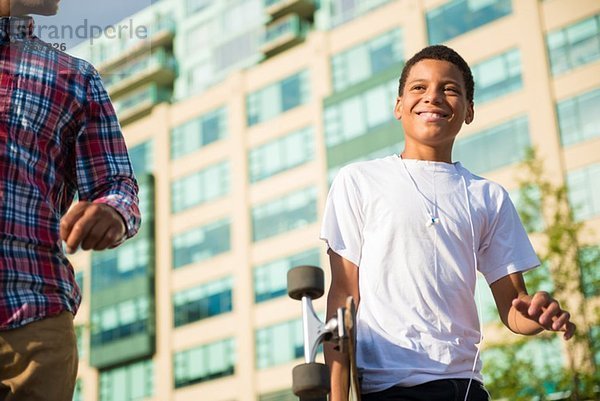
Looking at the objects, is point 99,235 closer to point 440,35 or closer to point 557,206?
point 557,206

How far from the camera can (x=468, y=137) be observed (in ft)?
116

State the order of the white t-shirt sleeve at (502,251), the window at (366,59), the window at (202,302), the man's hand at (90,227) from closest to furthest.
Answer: the man's hand at (90,227) → the white t-shirt sleeve at (502,251) → the window at (366,59) → the window at (202,302)

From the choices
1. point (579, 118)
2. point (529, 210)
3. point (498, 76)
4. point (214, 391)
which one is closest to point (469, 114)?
point (529, 210)

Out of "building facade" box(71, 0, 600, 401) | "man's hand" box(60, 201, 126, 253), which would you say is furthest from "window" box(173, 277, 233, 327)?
"man's hand" box(60, 201, 126, 253)

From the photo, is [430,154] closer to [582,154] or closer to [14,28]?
[14,28]

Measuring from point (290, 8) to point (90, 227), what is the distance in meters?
44.7

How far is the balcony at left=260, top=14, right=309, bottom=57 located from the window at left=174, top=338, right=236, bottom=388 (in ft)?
41.3

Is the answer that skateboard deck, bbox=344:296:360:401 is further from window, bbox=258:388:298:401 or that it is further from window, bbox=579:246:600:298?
window, bbox=258:388:298:401

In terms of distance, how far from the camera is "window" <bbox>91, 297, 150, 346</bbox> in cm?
4409

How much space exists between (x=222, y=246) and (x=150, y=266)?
371cm

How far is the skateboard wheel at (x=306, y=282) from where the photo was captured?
3752 millimetres

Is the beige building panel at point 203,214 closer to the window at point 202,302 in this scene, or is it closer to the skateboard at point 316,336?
the window at point 202,302

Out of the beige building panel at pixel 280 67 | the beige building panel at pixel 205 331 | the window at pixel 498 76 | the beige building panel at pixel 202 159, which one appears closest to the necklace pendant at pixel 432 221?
the window at pixel 498 76

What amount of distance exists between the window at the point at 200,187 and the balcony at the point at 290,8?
24.3ft
